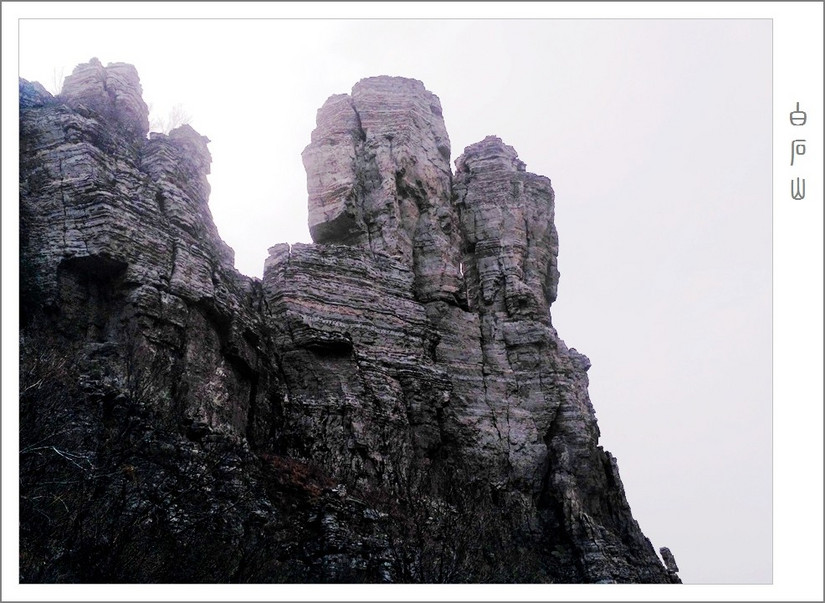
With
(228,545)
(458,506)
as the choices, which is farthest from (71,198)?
(458,506)

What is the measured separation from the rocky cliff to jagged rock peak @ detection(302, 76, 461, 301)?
107 mm

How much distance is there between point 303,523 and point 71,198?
10.3 meters

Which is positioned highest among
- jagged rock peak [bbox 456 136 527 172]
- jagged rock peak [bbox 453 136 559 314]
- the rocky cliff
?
jagged rock peak [bbox 456 136 527 172]

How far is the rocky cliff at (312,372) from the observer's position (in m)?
16.2

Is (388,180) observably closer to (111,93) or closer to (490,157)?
(490,157)

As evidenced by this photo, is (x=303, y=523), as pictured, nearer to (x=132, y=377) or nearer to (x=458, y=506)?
(x=132, y=377)

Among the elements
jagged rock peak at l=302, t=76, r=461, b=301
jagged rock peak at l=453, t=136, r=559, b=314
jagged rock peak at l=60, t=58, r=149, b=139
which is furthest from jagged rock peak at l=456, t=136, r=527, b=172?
jagged rock peak at l=60, t=58, r=149, b=139

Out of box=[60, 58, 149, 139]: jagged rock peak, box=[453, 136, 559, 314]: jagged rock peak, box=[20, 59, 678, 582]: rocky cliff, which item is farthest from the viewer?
box=[453, 136, 559, 314]: jagged rock peak

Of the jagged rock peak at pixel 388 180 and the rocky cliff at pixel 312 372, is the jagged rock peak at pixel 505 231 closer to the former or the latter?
the rocky cliff at pixel 312 372

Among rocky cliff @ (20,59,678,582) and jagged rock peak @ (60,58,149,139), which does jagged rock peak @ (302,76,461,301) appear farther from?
jagged rock peak @ (60,58,149,139)

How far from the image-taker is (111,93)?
2559 cm

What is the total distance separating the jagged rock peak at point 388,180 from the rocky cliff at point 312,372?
0.11 metres

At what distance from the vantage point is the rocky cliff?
16203 mm

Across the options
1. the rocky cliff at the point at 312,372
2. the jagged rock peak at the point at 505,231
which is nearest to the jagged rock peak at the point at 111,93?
the rocky cliff at the point at 312,372
